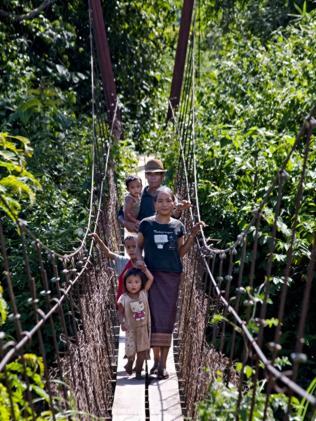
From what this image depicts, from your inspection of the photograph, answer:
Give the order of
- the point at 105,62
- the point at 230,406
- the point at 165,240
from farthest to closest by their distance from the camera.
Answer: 1. the point at 105,62
2. the point at 165,240
3. the point at 230,406

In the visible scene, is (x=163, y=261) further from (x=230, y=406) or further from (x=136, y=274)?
(x=230, y=406)

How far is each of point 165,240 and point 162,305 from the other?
33 centimetres

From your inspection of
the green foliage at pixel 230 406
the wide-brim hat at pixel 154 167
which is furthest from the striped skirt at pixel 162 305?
the green foliage at pixel 230 406

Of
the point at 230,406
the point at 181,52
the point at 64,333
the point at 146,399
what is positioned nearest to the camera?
the point at 230,406

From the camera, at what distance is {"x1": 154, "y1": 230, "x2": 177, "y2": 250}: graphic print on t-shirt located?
173 inches

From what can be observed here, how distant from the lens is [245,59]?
32.9 feet

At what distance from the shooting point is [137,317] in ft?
14.6

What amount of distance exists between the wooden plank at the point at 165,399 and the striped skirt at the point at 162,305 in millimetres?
186

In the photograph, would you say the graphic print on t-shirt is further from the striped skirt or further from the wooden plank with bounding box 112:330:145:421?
the wooden plank with bounding box 112:330:145:421

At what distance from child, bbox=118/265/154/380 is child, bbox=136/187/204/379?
0.04m

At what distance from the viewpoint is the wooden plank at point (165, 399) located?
3945 millimetres

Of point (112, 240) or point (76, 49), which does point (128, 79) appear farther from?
point (112, 240)

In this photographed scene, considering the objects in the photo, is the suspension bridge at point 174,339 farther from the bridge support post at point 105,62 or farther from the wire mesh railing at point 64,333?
the bridge support post at point 105,62

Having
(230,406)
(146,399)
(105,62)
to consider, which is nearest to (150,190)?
(146,399)
